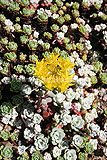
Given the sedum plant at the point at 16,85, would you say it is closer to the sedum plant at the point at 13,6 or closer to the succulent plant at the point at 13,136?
the succulent plant at the point at 13,136

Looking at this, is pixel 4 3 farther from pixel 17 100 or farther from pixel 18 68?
pixel 17 100

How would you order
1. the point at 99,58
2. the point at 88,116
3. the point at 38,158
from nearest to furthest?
the point at 38,158 → the point at 88,116 → the point at 99,58

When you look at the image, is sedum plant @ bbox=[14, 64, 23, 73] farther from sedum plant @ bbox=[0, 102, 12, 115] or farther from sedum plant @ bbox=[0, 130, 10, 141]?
sedum plant @ bbox=[0, 130, 10, 141]

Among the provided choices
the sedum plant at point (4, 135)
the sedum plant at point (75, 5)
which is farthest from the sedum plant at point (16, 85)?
the sedum plant at point (75, 5)

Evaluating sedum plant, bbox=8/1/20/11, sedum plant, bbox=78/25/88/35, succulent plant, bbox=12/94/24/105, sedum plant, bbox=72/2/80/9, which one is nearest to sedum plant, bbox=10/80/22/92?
succulent plant, bbox=12/94/24/105

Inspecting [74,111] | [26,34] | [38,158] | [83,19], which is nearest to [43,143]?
[38,158]

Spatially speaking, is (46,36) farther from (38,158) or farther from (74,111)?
(38,158)

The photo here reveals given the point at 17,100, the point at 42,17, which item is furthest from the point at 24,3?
the point at 17,100
